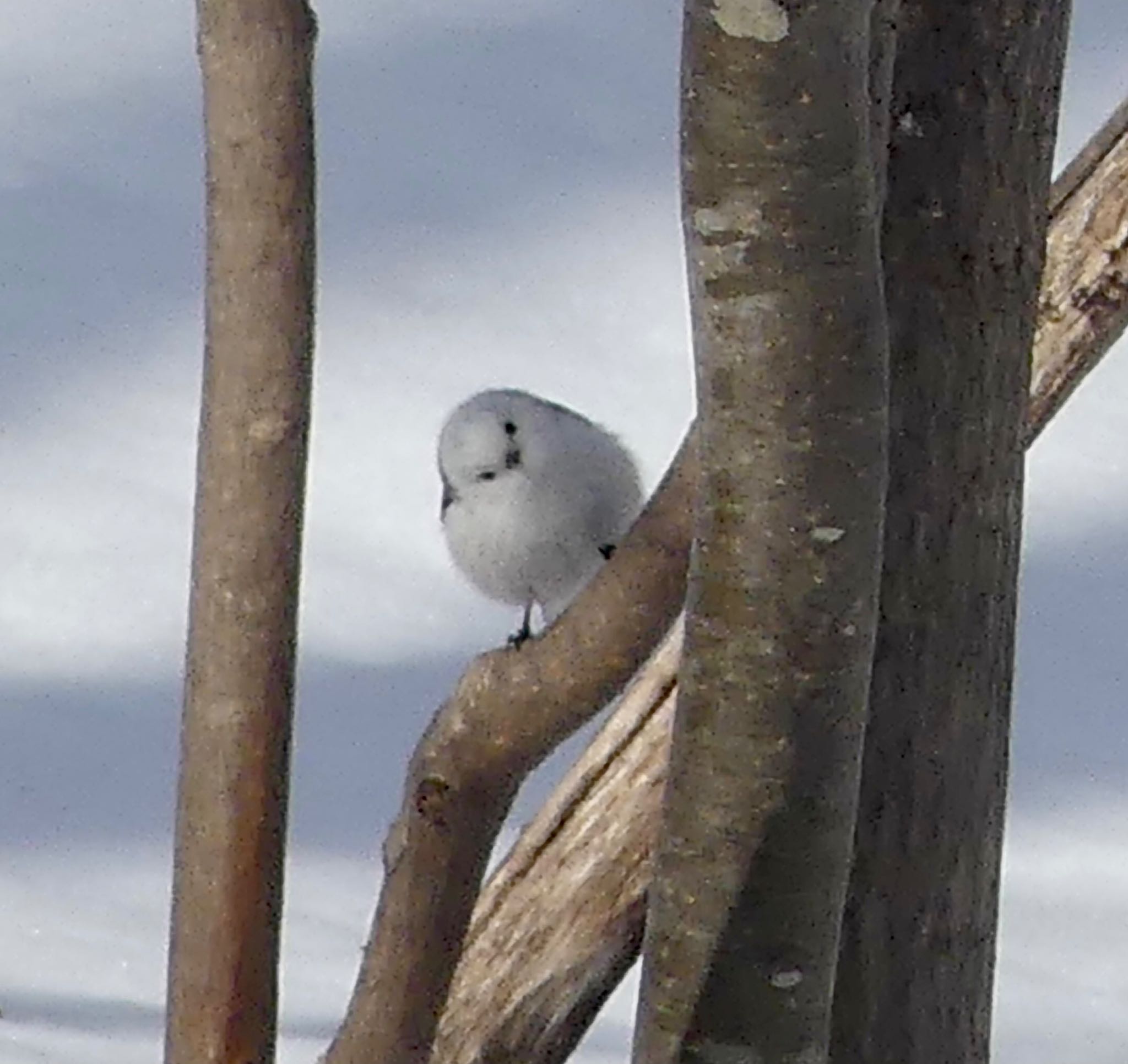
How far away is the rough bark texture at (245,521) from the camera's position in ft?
2.50

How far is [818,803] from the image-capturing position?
1.73 ft

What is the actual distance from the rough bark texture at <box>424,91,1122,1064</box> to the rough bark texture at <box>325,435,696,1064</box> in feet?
0.47

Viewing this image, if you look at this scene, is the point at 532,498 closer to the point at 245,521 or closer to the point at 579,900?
the point at 579,900

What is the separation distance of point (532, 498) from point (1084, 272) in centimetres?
29

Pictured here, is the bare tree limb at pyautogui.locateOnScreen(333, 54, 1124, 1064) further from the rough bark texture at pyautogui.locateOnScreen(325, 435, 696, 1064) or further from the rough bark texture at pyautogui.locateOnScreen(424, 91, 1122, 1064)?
the rough bark texture at pyautogui.locateOnScreen(325, 435, 696, 1064)

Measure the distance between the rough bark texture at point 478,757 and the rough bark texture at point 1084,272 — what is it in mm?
307

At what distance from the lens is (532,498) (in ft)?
3.64

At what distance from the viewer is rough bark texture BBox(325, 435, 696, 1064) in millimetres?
657

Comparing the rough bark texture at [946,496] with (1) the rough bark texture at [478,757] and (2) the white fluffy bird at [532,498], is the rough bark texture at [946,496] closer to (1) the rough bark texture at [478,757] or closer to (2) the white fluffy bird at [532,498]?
(1) the rough bark texture at [478,757]

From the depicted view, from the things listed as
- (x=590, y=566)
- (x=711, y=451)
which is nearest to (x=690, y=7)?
(x=711, y=451)

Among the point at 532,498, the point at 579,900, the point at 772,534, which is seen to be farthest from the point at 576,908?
the point at 772,534

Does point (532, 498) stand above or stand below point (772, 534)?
above

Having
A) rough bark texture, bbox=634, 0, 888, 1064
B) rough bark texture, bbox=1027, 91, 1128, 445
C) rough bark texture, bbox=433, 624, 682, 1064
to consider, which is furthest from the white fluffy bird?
rough bark texture, bbox=634, 0, 888, 1064

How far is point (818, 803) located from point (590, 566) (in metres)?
0.56
